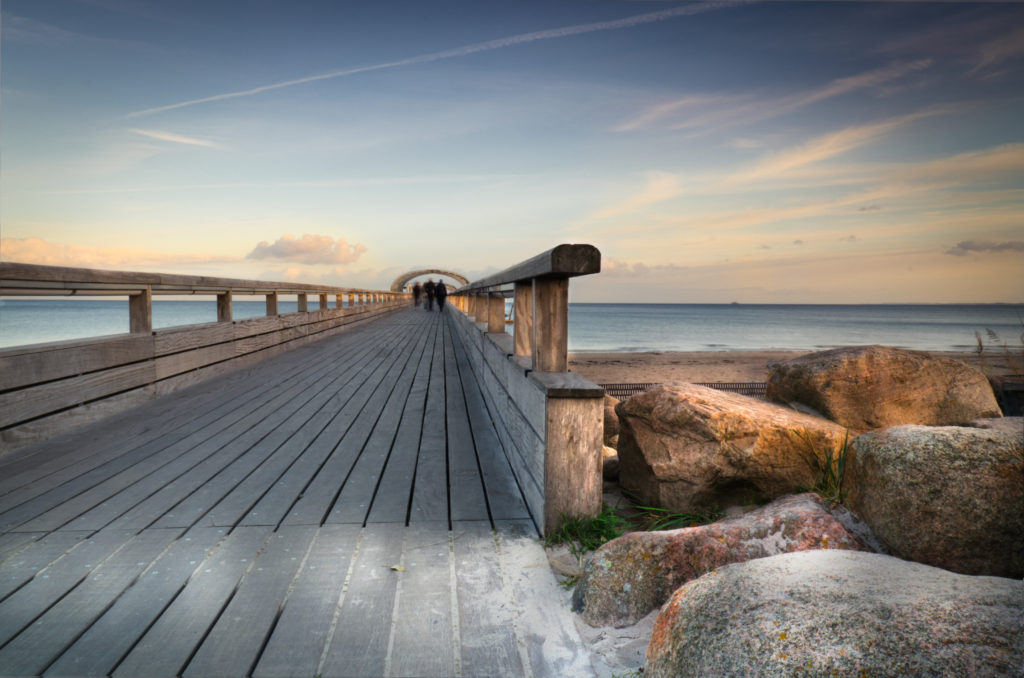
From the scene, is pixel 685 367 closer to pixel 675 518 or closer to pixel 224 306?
pixel 224 306

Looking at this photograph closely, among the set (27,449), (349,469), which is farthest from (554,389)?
(27,449)

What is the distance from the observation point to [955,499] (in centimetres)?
177

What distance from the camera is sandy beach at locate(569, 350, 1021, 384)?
1923cm

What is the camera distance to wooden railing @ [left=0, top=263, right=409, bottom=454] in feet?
11.3

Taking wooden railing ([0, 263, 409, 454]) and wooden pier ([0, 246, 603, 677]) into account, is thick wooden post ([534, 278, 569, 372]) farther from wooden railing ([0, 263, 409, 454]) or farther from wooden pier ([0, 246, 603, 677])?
wooden railing ([0, 263, 409, 454])

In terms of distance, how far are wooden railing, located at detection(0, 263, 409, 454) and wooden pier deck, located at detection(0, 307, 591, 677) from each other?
0.77 ft

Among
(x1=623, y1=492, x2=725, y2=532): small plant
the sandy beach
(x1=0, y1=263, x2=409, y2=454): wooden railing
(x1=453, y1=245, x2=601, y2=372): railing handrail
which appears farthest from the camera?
the sandy beach

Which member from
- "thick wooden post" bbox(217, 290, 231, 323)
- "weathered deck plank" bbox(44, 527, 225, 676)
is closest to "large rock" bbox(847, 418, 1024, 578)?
"weathered deck plank" bbox(44, 527, 225, 676)

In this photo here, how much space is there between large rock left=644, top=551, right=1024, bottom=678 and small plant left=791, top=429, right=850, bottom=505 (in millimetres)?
1175

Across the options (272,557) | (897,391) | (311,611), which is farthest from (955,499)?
(272,557)

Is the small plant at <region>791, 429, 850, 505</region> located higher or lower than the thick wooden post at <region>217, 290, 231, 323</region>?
lower

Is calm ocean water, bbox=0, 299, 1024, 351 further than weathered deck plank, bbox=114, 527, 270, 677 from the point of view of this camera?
Yes

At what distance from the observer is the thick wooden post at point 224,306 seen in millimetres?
6594

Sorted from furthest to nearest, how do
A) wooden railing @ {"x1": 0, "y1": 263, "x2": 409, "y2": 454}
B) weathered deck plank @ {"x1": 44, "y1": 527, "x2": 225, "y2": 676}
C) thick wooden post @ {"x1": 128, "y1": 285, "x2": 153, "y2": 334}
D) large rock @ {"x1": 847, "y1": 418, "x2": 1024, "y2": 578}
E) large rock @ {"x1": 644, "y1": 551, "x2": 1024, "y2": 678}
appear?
thick wooden post @ {"x1": 128, "y1": 285, "x2": 153, "y2": 334}
wooden railing @ {"x1": 0, "y1": 263, "x2": 409, "y2": 454}
large rock @ {"x1": 847, "y1": 418, "x2": 1024, "y2": 578}
weathered deck plank @ {"x1": 44, "y1": 527, "x2": 225, "y2": 676}
large rock @ {"x1": 644, "y1": 551, "x2": 1024, "y2": 678}
